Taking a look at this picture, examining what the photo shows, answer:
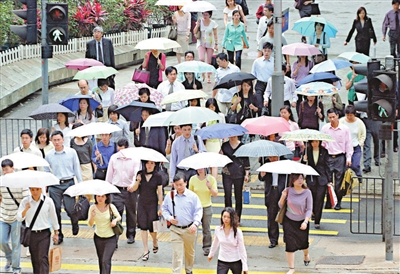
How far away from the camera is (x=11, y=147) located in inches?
842

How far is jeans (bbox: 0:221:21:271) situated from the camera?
14.6 metres

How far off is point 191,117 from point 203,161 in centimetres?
183

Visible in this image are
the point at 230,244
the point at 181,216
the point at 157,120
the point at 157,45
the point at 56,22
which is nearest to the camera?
the point at 230,244

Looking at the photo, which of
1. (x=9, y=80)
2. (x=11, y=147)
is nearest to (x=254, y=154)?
(x=11, y=147)

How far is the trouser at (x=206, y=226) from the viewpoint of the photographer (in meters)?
15.2

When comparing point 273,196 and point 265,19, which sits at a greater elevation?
point 265,19

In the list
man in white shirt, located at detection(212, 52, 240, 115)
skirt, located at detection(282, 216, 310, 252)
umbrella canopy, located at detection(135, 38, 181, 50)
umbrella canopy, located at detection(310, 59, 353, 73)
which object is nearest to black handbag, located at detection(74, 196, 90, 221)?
skirt, located at detection(282, 216, 310, 252)

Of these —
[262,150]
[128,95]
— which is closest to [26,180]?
[262,150]

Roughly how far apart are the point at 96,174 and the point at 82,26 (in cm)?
1210

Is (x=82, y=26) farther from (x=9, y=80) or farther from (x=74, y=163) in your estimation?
(x=74, y=163)

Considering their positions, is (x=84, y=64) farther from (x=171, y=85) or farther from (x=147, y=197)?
(x=147, y=197)

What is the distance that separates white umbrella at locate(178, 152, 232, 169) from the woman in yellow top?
1.45 meters

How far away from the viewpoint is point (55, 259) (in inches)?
555

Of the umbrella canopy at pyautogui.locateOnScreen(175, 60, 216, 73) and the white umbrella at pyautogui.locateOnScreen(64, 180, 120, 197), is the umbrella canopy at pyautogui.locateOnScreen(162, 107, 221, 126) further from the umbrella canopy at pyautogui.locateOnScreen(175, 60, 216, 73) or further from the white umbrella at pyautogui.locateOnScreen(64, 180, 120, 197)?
the umbrella canopy at pyautogui.locateOnScreen(175, 60, 216, 73)
